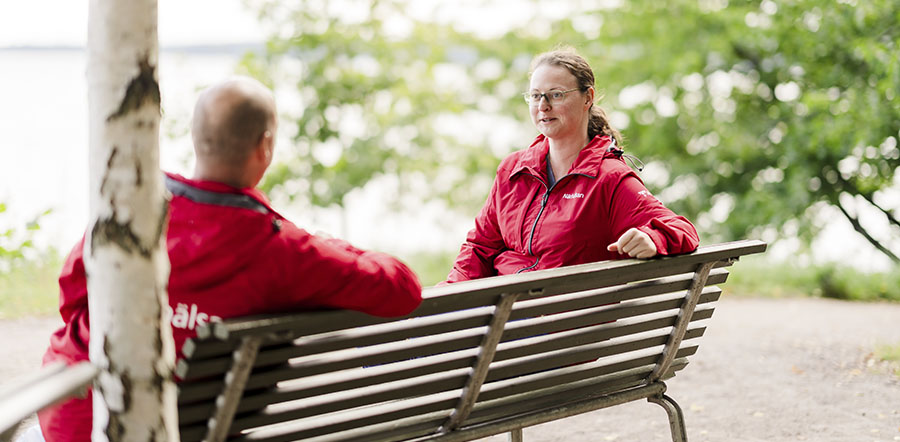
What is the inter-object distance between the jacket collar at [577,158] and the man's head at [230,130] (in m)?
1.58

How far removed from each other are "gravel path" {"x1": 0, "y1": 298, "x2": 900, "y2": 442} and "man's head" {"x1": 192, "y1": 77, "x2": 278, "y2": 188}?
271 centimetres

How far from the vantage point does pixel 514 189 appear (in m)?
3.77

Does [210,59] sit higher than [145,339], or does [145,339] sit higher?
[210,59]

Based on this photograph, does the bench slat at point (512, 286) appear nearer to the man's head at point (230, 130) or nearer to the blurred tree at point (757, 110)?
the man's head at point (230, 130)

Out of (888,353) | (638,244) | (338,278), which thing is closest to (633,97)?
(888,353)

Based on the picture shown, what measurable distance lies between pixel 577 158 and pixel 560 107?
209mm

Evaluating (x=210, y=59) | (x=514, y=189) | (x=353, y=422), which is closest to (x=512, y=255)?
(x=514, y=189)

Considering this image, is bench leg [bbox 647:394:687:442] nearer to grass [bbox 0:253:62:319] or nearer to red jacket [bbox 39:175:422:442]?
red jacket [bbox 39:175:422:442]

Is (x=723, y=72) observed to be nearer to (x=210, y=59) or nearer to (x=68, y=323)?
(x=210, y=59)

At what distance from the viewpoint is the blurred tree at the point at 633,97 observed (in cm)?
1036

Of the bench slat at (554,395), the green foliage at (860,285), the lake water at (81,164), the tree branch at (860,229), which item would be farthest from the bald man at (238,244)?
the tree branch at (860,229)

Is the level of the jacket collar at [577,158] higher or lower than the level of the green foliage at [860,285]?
lower

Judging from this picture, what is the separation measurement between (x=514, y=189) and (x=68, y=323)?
191 cm

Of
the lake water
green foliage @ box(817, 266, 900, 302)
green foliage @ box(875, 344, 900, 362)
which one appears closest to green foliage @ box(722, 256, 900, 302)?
green foliage @ box(817, 266, 900, 302)
